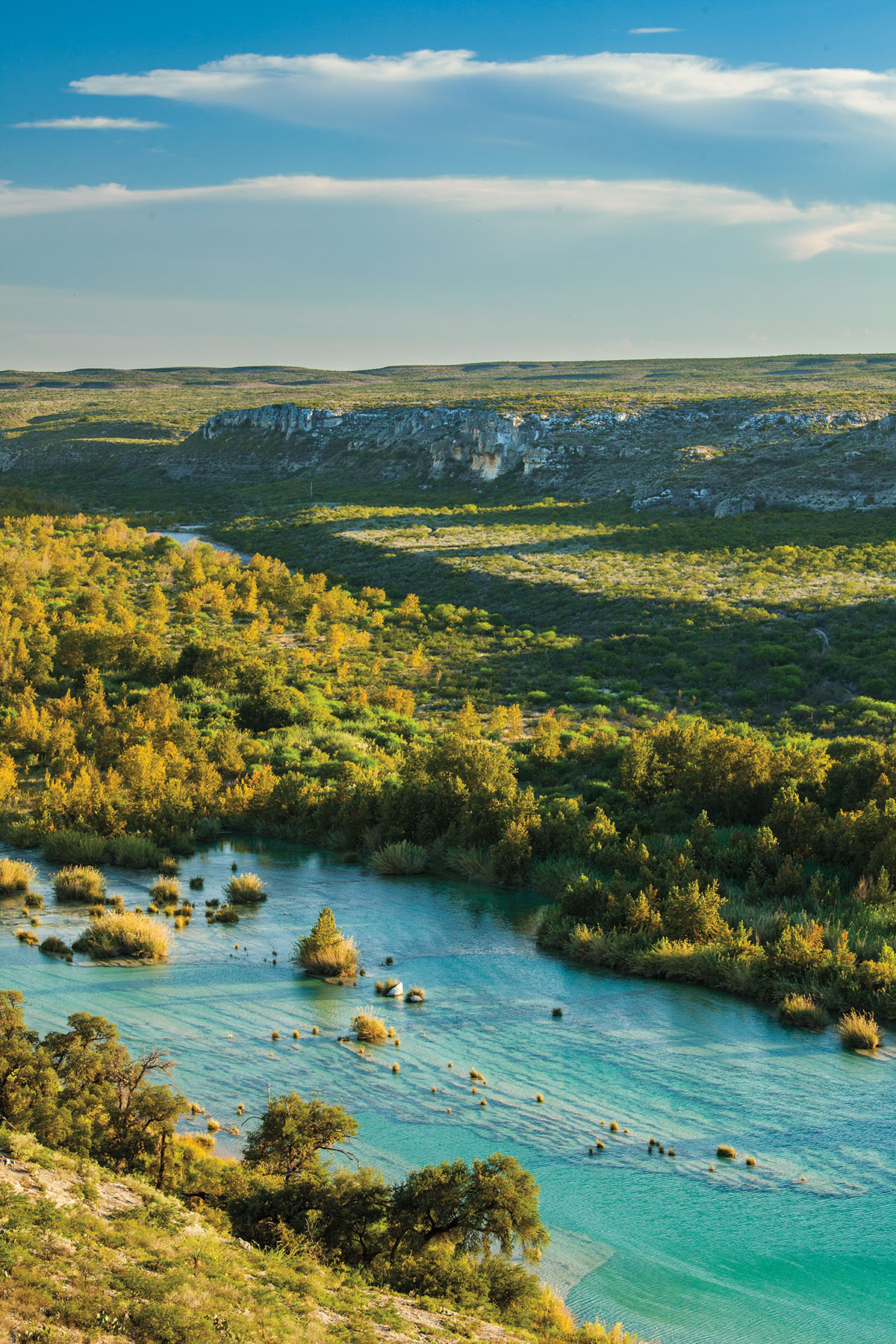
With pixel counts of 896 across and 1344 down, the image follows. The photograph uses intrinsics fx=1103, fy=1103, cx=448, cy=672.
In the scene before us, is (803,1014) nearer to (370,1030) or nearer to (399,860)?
(370,1030)

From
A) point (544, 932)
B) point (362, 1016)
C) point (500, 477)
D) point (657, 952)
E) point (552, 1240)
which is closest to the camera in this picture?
point (552, 1240)

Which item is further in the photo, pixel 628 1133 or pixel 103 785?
pixel 103 785

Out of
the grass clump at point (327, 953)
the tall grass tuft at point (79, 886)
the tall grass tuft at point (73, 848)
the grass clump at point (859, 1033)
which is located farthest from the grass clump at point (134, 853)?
the grass clump at point (859, 1033)

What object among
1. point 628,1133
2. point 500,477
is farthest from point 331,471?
point 628,1133

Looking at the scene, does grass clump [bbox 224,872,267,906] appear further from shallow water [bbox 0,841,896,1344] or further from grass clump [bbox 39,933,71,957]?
grass clump [bbox 39,933,71,957]

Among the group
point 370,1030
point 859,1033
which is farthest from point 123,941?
point 859,1033

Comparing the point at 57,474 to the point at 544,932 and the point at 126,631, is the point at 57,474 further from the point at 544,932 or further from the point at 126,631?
the point at 544,932
